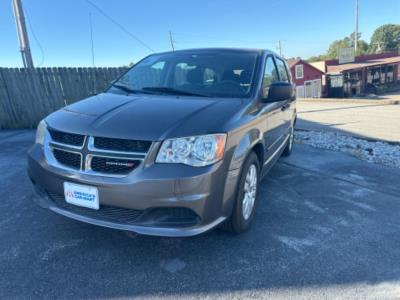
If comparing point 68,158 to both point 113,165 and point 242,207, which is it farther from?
point 242,207

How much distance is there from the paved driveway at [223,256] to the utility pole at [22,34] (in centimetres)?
622

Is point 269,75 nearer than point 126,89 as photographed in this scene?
No

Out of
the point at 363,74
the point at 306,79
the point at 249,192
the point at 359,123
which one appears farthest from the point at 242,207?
the point at 363,74

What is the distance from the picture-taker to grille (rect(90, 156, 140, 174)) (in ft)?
7.70

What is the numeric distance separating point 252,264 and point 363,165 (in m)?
3.94

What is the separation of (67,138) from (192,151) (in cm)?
103

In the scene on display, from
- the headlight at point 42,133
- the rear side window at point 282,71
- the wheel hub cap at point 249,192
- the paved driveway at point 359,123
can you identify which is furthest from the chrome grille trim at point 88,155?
the paved driveway at point 359,123

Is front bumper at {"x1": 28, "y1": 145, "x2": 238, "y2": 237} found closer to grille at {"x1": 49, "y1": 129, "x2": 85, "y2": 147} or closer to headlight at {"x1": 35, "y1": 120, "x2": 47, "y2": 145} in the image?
grille at {"x1": 49, "y1": 129, "x2": 85, "y2": 147}

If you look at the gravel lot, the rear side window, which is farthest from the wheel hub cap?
the gravel lot

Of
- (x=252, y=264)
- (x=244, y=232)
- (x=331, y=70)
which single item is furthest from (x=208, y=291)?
(x=331, y=70)

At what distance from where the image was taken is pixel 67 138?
8.52 feet

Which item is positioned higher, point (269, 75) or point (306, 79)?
point (306, 79)

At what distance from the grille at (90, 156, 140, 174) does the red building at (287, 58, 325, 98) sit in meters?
35.7

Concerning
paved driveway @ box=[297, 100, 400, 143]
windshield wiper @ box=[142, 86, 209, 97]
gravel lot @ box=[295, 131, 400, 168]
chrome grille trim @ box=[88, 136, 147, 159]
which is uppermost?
windshield wiper @ box=[142, 86, 209, 97]
